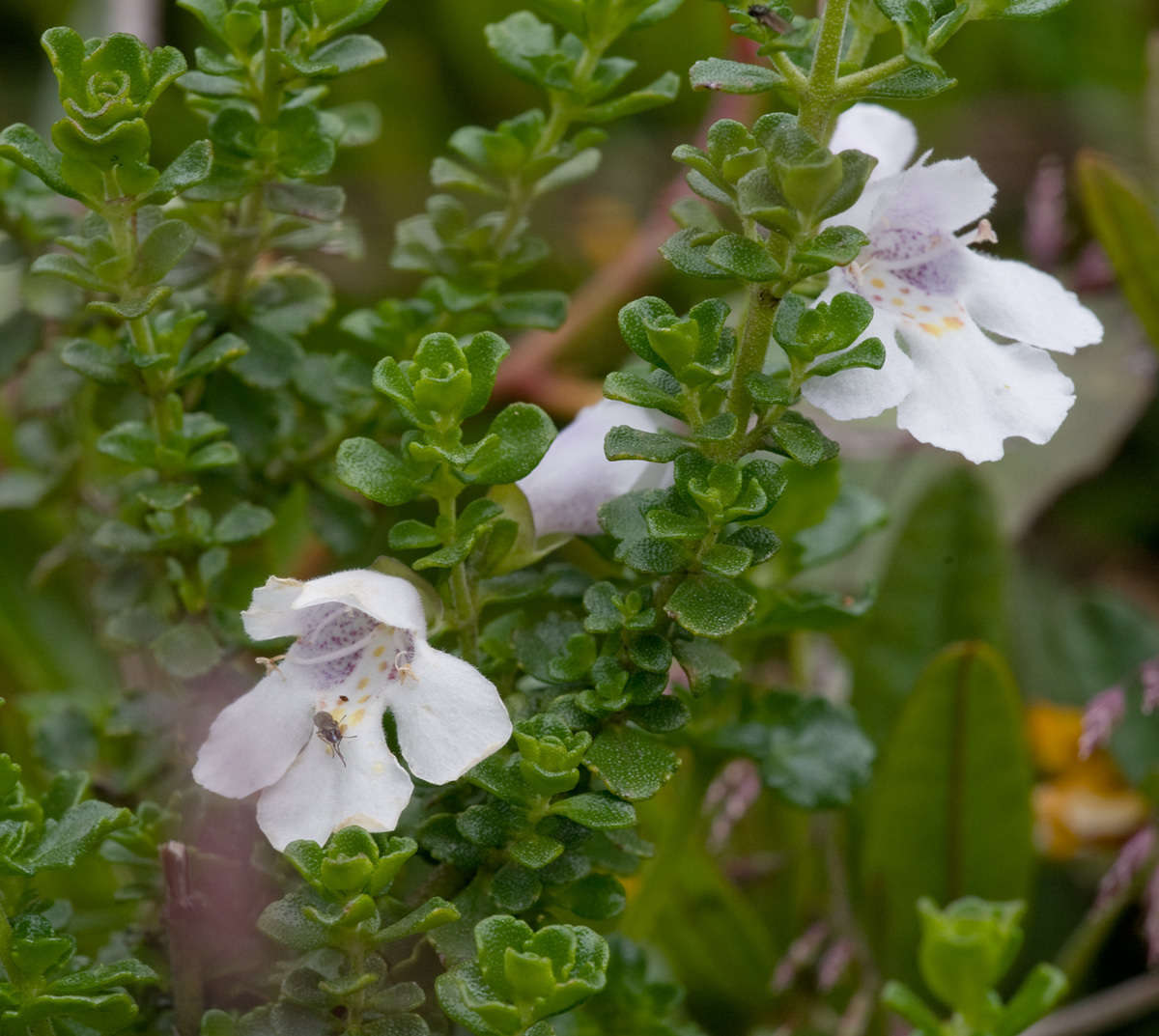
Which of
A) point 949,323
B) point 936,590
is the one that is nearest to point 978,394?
point 949,323

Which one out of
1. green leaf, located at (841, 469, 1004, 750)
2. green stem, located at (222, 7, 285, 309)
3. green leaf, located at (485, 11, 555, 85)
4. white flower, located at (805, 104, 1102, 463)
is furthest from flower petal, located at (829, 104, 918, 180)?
green leaf, located at (841, 469, 1004, 750)

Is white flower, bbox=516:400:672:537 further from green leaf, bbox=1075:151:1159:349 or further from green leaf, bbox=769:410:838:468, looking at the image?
green leaf, bbox=1075:151:1159:349

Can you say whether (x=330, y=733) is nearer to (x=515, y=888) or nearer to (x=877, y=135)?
(x=515, y=888)

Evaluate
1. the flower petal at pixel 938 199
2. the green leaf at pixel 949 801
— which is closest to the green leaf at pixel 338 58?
the flower petal at pixel 938 199

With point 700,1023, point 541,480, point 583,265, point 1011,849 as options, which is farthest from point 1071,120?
point 541,480

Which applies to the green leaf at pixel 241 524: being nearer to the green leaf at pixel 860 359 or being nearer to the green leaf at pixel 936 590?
the green leaf at pixel 860 359
